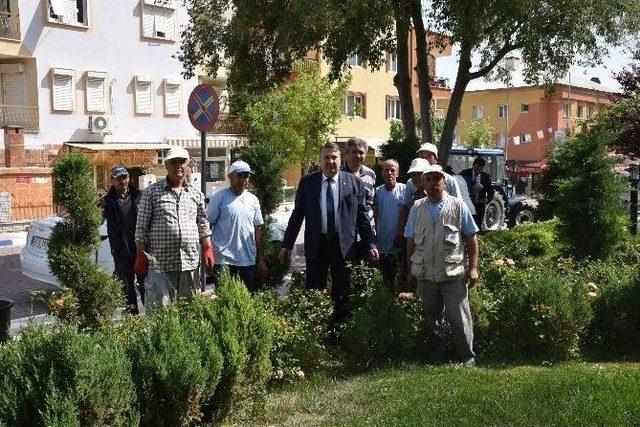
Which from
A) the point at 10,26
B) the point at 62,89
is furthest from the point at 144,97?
the point at 10,26

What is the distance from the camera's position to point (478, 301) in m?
6.49

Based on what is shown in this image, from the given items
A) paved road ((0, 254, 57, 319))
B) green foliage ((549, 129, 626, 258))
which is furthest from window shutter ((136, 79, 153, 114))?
green foliage ((549, 129, 626, 258))

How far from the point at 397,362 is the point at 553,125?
60.0 metres

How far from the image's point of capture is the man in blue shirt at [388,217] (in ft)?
24.6

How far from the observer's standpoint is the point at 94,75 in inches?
1164

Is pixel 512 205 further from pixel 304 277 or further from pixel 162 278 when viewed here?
pixel 162 278

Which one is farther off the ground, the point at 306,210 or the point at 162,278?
the point at 306,210

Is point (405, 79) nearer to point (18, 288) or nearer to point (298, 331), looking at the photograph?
point (18, 288)

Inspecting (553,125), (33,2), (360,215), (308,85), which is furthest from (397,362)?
(553,125)

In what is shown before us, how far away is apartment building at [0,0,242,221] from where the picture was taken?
2733 cm

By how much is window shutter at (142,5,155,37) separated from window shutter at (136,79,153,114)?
207cm

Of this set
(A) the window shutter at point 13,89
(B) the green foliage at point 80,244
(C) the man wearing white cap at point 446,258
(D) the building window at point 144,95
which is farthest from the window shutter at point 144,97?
(C) the man wearing white cap at point 446,258

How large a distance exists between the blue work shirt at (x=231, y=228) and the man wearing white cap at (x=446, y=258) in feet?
5.62

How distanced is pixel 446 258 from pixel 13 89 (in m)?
26.0
